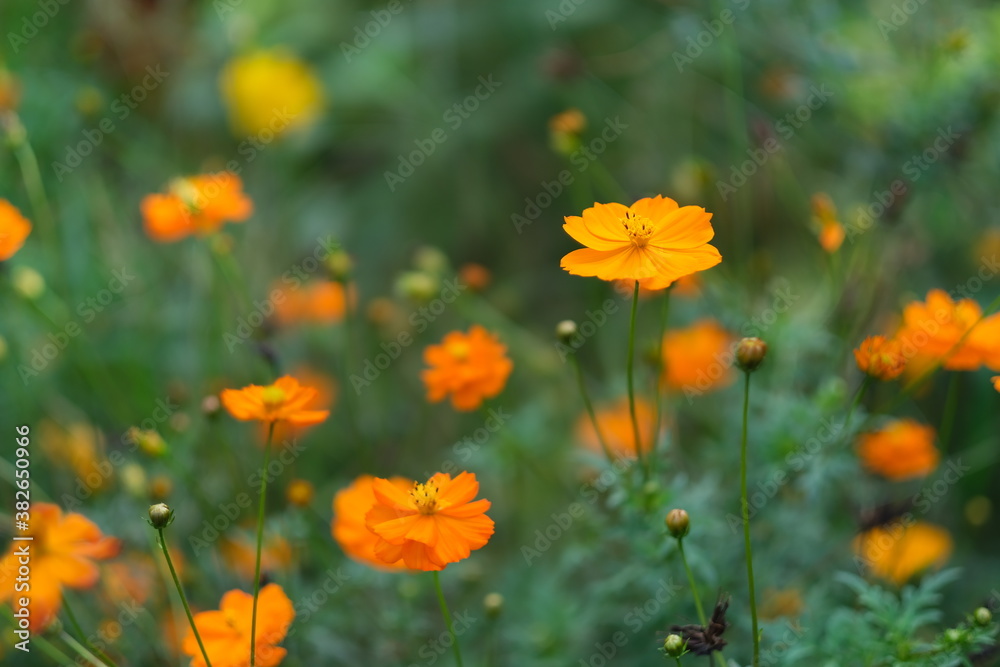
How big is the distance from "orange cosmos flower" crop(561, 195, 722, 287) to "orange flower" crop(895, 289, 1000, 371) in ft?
0.91

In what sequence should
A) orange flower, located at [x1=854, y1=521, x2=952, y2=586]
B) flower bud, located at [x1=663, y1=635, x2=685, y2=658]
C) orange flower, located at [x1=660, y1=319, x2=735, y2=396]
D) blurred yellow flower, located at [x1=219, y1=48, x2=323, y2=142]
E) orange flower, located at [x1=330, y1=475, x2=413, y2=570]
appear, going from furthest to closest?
blurred yellow flower, located at [x1=219, y1=48, x2=323, y2=142] → orange flower, located at [x1=660, y1=319, x2=735, y2=396] → orange flower, located at [x1=854, y1=521, x2=952, y2=586] → orange flower, located at [x1=330, y1=475, x2=413, y2=570] → flower bud, located at [x1=663, y1=635, x2=685, y2=658]

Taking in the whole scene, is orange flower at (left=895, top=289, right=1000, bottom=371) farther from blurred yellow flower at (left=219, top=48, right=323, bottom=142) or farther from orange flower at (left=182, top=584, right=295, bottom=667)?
blurred yellow flower at (left=219, top=48, right=323, bottom=142)

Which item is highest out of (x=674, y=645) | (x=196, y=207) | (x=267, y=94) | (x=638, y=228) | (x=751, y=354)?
(x=267, y=94)

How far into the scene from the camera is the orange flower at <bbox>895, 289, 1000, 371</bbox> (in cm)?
84

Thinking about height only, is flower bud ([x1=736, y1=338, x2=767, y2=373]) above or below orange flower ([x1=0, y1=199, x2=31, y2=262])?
below

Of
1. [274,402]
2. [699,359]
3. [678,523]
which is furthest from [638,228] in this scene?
[699,359]

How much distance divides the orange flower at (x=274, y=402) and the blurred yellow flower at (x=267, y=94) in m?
1.12

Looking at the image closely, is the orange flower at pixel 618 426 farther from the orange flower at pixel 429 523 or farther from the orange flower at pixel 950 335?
the orange flower at pixel 429 523

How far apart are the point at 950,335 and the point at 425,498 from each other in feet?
1.76

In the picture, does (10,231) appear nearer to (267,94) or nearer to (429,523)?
(429,523)

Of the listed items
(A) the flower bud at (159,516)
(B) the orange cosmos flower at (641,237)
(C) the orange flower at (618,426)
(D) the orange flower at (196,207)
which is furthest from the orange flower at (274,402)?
(C) the orange flower at (618,426)

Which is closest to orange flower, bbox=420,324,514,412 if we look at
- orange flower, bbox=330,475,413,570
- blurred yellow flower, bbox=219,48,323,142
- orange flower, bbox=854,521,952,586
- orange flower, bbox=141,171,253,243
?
orange flower, bbox=330,475,413,570

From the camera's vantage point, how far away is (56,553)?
0.91 metres

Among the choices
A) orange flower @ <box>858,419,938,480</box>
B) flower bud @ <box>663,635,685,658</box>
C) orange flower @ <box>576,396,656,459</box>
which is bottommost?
flower bud @ <box>663,635,685,658</box>
